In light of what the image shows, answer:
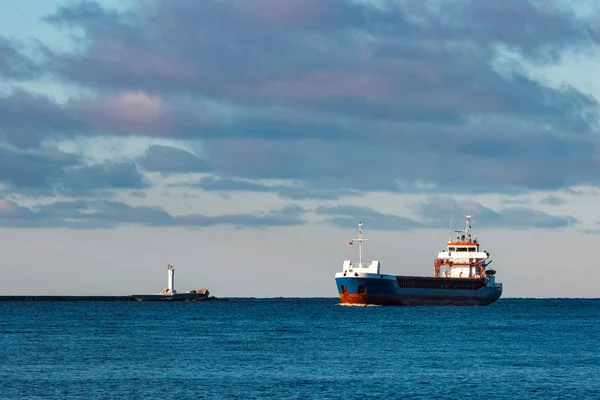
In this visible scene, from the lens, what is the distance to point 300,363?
3157 inches

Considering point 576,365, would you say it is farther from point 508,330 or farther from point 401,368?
point 508,330

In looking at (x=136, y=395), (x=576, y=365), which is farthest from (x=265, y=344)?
(x=136, y=395)

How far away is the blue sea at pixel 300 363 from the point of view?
63.1 meters

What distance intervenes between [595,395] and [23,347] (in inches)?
2211

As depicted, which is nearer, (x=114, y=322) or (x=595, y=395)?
(x=595, y=395)

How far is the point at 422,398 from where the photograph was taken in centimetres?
5997

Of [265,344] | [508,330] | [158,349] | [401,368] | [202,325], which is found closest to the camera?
[401,368]

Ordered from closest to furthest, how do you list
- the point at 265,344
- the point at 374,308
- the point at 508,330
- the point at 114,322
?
the point at 265,344
the point at 508,330
the point at 114,322
the point at 374,308

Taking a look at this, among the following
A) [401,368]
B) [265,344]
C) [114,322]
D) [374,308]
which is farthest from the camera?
[374,308]

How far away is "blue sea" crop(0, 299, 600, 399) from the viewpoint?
6309 cm

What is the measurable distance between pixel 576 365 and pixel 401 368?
14903 millimetres

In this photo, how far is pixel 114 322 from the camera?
15162cm

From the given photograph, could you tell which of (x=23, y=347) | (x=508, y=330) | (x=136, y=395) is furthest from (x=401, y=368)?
(x=508, y=330)

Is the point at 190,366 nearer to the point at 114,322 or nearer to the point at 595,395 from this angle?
the point at 595,395
